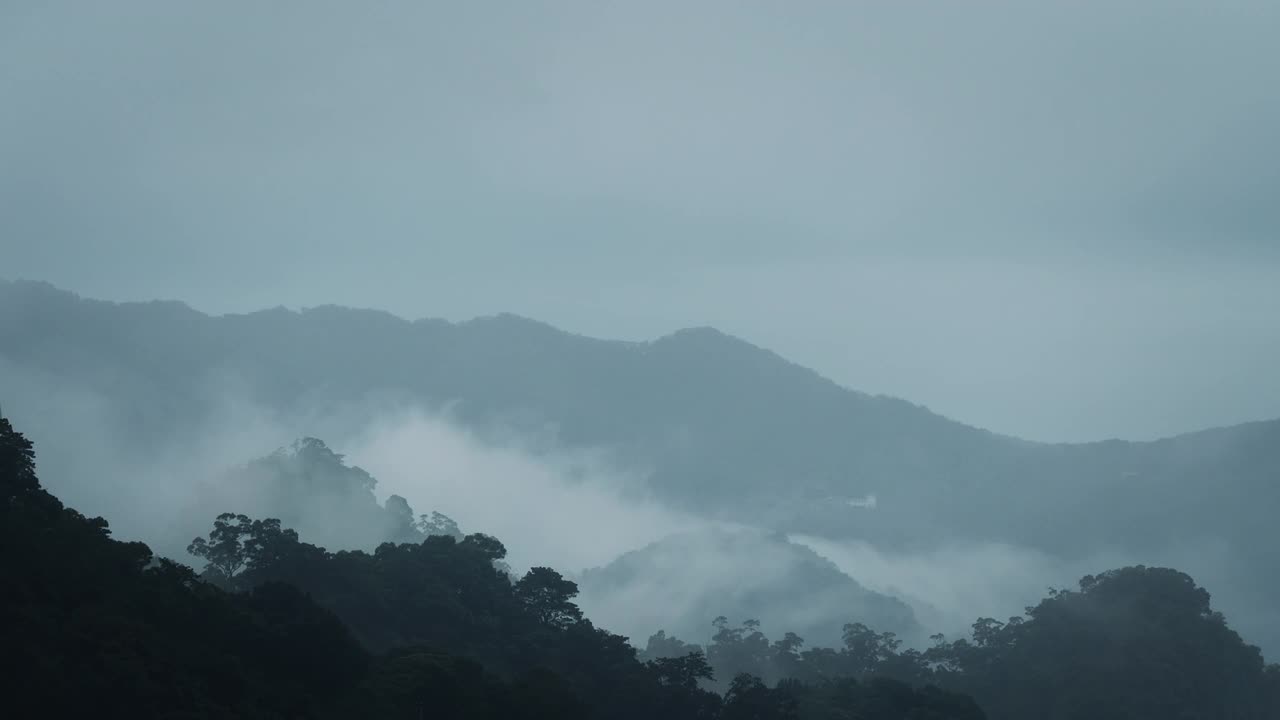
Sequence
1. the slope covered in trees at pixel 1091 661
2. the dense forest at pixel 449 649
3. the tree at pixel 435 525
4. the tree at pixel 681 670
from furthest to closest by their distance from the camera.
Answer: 1. the tree at pixel 435 525
2. the slope covered in trees at pixel 1091 661
3. the tree at pixel 681 670
4. the dense forest at pixel 449 649

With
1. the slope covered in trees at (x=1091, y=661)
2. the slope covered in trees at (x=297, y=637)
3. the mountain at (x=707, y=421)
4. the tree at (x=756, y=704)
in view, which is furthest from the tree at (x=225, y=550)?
the mountain at (x=707, y=421)

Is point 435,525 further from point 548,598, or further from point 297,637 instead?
point 297,637

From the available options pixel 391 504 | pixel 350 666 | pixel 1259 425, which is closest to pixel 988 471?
pixel 1259 425

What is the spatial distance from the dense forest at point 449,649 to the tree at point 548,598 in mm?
92

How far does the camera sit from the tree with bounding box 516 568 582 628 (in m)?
48.8

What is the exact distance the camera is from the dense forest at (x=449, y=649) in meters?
25.6

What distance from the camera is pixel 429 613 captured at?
45.4m

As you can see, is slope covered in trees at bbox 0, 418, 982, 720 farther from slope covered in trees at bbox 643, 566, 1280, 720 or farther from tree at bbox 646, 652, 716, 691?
slope covered in trees at bbox 643, 566, 1280, 720

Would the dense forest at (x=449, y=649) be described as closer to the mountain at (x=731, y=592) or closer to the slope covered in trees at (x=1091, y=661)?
the slope covered in trees at (x=1091, y=661)

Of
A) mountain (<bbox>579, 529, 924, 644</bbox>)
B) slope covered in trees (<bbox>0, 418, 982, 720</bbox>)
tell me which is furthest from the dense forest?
mountain (<bbox>579, 529, 924, 644</bbox>)

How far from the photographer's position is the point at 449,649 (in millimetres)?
42781

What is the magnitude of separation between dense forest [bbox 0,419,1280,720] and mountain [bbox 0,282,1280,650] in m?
58.7

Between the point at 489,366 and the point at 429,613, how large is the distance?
5444 inches

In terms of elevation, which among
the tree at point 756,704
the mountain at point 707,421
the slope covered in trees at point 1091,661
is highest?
the mountain at point 707,421
